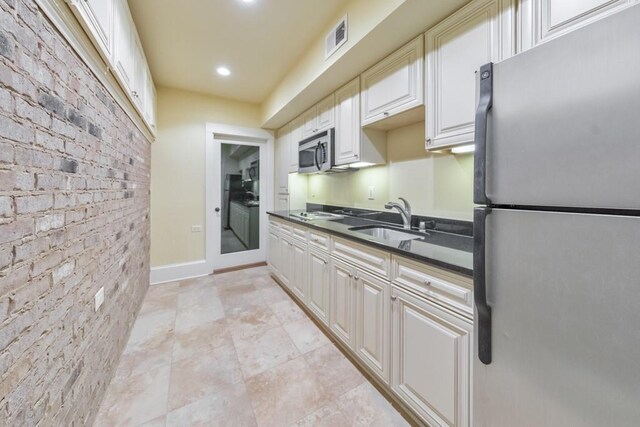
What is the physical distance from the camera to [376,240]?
4.94 feet

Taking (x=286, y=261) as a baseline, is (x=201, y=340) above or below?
below

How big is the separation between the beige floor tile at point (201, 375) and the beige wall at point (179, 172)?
198cm

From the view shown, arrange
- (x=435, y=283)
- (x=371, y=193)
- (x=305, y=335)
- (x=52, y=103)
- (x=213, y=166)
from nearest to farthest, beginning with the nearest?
(x=52, y=103) → (x=435, y=283) → (x=305, y=335) → (x=371, y=193) → (x=213, y=166)

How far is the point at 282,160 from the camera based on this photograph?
3.80 m

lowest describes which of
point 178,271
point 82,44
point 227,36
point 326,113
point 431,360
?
point 178,271

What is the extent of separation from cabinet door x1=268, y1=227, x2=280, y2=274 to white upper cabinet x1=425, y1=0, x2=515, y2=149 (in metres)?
2.12

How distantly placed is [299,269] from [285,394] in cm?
115

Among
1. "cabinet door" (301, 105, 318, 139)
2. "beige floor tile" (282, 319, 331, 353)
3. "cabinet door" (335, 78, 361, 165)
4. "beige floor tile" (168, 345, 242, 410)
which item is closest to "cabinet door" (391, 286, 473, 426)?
"beige floor tile" (282, 319, 331, 353)

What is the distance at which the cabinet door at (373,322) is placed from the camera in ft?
4.69

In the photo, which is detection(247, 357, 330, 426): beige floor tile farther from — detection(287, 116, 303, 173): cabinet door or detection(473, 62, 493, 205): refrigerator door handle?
detection(287, 116, 303, 173): cabinet door

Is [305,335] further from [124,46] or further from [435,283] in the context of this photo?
[124,46]

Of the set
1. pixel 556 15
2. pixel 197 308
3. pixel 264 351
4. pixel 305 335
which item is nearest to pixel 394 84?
pixel 556 15

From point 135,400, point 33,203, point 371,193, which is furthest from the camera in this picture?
point 371,193

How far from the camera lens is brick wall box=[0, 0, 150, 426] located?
0.70 meters
